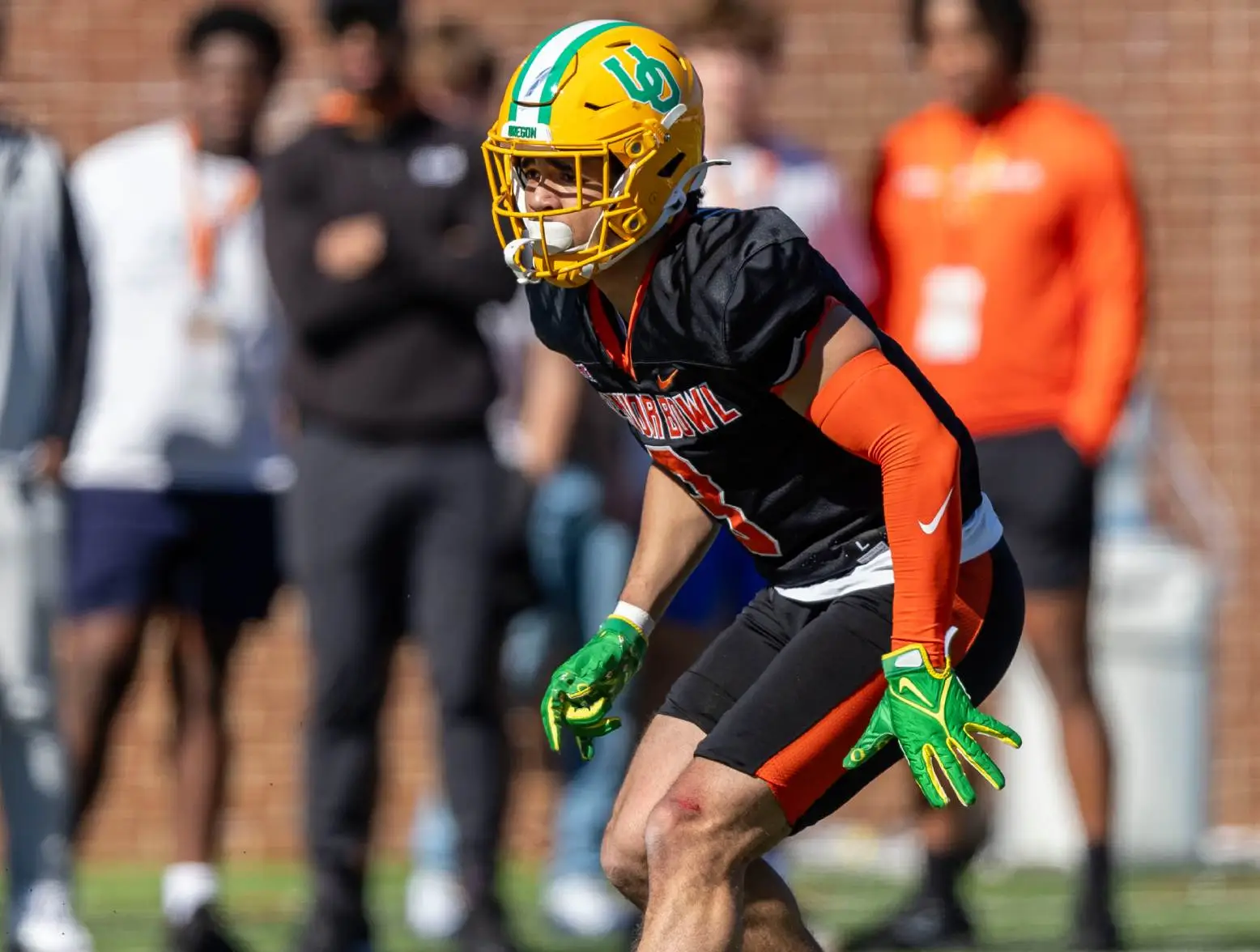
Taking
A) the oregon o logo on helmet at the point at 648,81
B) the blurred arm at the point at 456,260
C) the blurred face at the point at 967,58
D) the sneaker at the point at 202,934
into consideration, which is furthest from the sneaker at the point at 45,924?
the blurred face at the point at 967,58

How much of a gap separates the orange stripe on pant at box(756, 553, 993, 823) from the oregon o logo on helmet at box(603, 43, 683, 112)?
976 mm

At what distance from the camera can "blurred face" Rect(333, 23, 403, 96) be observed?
6.59m

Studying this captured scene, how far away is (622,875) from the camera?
14.0 ft

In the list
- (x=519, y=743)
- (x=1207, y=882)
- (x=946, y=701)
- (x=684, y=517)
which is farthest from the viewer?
(x=519, y=743)

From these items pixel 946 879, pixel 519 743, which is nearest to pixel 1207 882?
pixel 946 879

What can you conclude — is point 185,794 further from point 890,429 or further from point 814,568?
point 890,429

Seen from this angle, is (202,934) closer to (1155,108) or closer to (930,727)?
(930,727)

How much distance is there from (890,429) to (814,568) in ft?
1.51

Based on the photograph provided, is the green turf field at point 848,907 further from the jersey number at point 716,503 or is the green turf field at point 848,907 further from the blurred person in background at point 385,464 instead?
the jersey number at point 716,503

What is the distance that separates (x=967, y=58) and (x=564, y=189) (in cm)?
292

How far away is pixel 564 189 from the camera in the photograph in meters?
4.16

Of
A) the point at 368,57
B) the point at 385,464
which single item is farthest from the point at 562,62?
the point at 368,57

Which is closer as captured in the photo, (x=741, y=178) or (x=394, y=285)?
(x=394, y=285)

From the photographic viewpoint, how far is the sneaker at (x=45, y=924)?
19.7 feet
